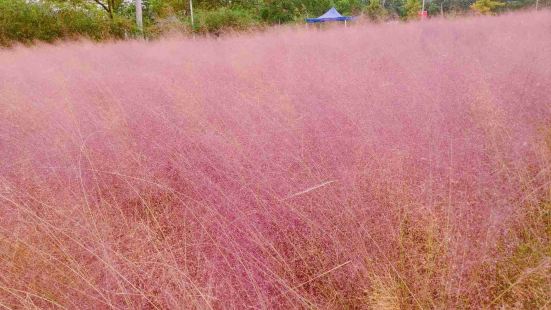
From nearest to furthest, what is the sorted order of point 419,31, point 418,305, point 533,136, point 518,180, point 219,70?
point 418,305, point 518,180, point 533,136, point 219,70, point 419,31

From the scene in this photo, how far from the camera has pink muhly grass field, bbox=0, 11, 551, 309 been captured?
106 cm

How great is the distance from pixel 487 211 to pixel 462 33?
4.94 m

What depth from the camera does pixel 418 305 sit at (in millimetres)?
970

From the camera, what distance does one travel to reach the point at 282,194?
4.52 ft

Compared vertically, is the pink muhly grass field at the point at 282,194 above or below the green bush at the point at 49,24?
below

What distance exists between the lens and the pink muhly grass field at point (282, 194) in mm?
1059

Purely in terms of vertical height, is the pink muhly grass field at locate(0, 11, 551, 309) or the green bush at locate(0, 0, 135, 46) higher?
the green bush at locate(0, 0, 135, 46)

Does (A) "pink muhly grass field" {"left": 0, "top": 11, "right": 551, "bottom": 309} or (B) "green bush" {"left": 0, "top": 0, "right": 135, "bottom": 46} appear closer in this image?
(A) "pink muhly grass field" {"left": 0, "top": 11, "right": 551, "bottom": 309}

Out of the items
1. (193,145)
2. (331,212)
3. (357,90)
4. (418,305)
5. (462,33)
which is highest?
(462,33)

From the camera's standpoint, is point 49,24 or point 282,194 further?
point 49,24

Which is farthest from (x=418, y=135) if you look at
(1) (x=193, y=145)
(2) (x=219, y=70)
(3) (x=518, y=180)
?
(2) (x=219, y=70)

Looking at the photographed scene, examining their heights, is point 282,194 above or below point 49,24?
below

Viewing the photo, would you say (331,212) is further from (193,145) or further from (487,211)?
(193,145)

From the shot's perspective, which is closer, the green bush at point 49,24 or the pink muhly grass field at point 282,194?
the pink muhly grass field at point 282,194
